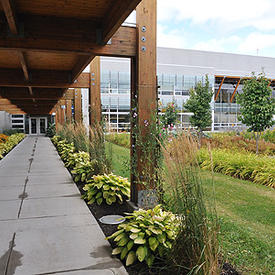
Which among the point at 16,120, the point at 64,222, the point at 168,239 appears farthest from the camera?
the point at 16,120

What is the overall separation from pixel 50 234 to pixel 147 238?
1275mm

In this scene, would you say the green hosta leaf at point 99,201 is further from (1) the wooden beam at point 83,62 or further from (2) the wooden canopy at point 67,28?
(1) the wooden beam at point 83,62

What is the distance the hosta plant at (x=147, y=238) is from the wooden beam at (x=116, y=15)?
2100 millimetres

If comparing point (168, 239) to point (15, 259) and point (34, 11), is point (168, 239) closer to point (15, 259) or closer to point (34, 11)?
point (15, 259)

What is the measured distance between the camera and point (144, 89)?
12.9ft

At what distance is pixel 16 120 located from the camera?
32094 millimetres

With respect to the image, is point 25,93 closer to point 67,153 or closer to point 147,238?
point 67,153

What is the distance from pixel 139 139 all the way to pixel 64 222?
4.76 ft

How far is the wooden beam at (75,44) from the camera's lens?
12.4 ft

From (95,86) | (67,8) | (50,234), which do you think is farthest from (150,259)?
(95,86)

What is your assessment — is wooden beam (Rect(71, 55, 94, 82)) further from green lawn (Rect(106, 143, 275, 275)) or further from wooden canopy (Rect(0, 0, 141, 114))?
green lawn (Rect(106, 143, 275, 275))

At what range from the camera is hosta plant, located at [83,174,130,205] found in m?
4.26

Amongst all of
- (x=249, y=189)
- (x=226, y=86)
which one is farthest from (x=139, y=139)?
(x=226, y=86)

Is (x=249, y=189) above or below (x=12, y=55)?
below
